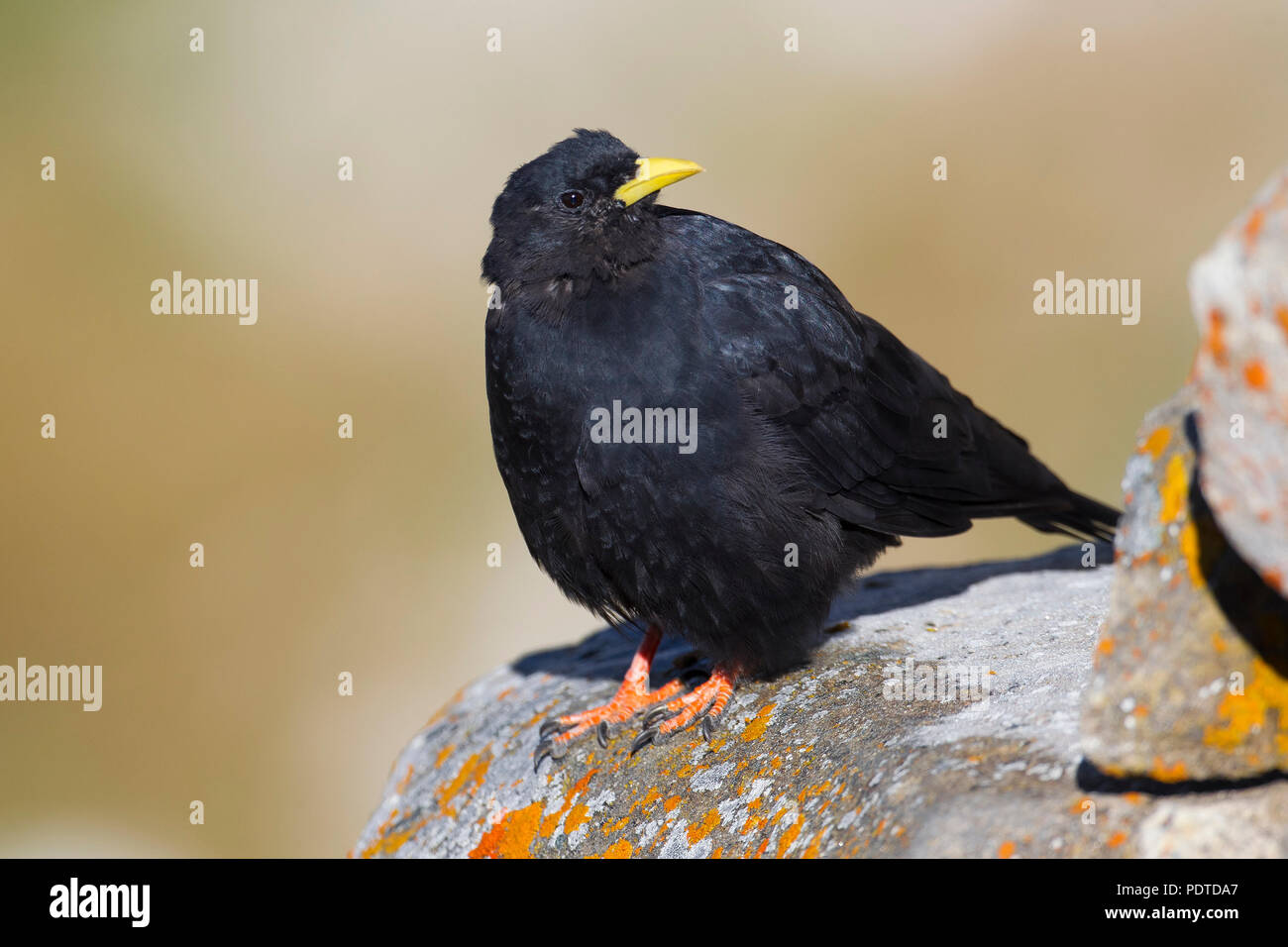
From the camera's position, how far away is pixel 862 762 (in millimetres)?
4473

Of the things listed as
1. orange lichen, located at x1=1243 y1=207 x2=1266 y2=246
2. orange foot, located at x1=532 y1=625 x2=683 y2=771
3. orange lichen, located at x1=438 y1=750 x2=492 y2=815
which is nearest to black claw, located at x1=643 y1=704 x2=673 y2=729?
orange foot, located at x1=532 y1=625 x2=683 y2=771

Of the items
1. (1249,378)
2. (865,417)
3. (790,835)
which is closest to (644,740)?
(790,835)

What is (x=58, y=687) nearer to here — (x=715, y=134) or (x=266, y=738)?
(x=266, y=738)

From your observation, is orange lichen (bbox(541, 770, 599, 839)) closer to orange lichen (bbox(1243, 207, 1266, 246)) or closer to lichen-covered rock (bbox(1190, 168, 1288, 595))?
lichen-covered rock (bbox(1190, 168, 1288, 595))

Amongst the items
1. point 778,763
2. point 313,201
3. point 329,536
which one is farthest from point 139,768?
point 778,763

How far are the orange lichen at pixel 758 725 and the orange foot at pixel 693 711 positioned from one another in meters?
0.20

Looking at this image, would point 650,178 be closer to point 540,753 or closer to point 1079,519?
point 540,753

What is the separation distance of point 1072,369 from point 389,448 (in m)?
8.15

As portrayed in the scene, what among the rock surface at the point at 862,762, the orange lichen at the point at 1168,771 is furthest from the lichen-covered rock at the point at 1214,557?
the rock surface at the point at 862,762

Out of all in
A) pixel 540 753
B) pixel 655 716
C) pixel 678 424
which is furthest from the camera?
pixel 540 753

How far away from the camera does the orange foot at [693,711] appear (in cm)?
569

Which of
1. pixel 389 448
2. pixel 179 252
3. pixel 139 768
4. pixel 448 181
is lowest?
pixel 139 768

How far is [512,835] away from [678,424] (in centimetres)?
203
